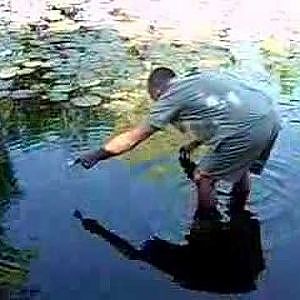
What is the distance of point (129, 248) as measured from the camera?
461cm

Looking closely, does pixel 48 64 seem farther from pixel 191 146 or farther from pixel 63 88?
pixel 191 146

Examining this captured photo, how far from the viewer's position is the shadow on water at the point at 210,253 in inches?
168

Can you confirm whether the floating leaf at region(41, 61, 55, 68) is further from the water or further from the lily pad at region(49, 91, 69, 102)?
the lily pad at region(49, 91, 69, 102)

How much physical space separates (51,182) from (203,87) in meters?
1.59

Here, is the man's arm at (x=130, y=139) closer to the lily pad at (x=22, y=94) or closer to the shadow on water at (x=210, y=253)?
the shadow on water at (x=210, y=253)

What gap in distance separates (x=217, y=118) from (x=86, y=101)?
2.82 meters

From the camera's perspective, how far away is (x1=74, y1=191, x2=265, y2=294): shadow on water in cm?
426

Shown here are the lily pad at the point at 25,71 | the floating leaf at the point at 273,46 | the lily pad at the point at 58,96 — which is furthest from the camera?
the floating leaf at the point at 273,46

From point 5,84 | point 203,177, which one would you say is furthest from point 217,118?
point 5,84

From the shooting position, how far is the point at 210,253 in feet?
15.0

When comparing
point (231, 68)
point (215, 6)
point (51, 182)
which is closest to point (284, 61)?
point (231, 68)

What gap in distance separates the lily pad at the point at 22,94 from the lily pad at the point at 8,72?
0.45 m

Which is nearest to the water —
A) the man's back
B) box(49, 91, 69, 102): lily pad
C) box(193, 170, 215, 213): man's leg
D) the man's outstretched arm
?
box(49, 91, 69, 102): lily pad

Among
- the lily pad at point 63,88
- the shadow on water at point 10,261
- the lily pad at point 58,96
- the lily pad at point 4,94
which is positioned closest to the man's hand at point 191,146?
the shadow on water at point 10,261
